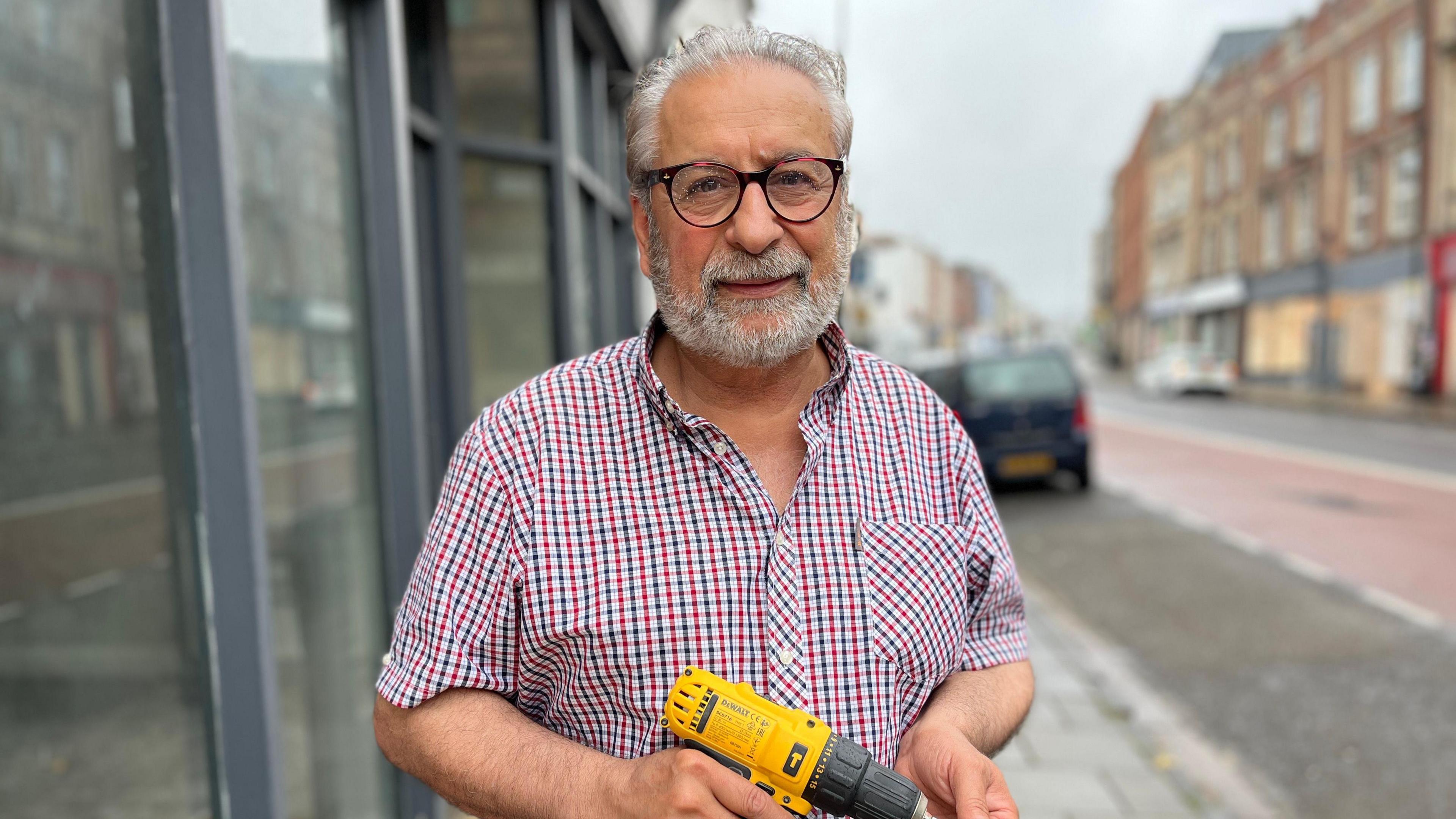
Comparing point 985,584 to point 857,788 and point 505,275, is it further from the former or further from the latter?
point 505,275

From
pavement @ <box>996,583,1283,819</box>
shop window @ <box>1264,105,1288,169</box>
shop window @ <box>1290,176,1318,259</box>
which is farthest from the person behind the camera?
shop window @ <box>1264,105,1288,169</box>

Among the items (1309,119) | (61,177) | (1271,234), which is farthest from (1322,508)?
(1271,234)

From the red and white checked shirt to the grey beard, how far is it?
8 cm

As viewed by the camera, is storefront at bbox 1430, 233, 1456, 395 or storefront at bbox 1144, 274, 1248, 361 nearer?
storefront at bbox 1430, 233, 1456, 395

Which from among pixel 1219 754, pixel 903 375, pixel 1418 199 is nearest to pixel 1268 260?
pixel 1418 199

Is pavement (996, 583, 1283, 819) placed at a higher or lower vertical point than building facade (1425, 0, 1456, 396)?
lower

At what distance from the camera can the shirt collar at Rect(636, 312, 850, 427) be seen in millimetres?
1477

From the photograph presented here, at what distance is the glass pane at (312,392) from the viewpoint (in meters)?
2.41

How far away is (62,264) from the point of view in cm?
184

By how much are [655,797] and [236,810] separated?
1178mm

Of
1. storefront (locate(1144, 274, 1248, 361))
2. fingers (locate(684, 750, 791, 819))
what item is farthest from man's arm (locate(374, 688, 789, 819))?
storefront (locate(1144, 274, 1248, 361))

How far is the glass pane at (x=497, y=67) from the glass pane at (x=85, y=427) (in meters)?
2.40

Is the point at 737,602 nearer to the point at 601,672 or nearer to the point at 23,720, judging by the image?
the point at 601,672

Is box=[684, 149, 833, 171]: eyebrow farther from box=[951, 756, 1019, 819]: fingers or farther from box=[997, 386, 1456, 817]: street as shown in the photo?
box=[997, 386, 1456, 817]: street
